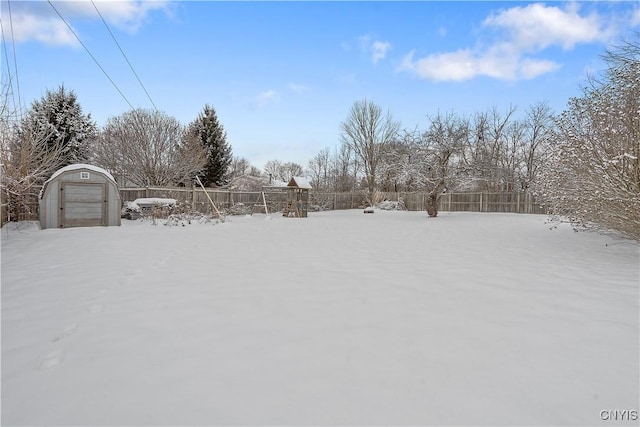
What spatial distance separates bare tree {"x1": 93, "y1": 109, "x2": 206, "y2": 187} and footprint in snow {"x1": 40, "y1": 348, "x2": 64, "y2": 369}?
17242mm

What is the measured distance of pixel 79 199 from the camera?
9.53m

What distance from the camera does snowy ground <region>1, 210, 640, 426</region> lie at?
172 centimetres

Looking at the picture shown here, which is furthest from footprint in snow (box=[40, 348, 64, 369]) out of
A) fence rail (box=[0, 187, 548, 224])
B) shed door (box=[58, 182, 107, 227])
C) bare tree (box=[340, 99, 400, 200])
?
bare tree (box=[340, 99, 400, 200])

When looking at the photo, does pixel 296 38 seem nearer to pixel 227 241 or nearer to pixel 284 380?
pixel 227 241

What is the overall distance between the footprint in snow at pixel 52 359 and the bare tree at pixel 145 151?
1724cm

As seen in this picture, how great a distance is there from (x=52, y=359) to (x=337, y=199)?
23.9 m

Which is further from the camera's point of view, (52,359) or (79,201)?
(79,201)

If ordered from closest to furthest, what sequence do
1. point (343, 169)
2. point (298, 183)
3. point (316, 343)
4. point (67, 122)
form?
point (316, 343) → point (298, 183) → point (67, 122) → point (343, 169)

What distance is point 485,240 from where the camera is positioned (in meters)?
8.13

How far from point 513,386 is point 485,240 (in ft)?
22.5

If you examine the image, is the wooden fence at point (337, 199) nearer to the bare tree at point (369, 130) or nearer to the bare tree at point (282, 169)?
the bare tree at point (369, 130)

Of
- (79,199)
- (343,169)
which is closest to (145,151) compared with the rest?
(79,199)

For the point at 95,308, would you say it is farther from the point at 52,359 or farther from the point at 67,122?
the point at 67,122

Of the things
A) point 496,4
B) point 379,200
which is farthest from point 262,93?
point 379,200
